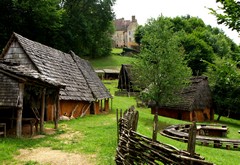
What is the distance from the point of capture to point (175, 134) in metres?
19.8

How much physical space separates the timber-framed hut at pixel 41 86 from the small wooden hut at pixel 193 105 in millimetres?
8478

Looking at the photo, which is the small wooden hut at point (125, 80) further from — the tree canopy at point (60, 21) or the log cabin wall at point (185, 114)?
the log cabin wall at point (185, 114)

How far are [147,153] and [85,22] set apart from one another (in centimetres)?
3493

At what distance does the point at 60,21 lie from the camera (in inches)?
1447

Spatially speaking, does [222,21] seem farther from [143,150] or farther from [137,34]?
[137,34]

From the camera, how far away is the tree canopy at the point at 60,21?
3347 centimetres

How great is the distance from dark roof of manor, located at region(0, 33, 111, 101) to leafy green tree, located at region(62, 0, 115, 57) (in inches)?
462

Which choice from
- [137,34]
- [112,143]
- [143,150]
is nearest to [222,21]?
[143,150]

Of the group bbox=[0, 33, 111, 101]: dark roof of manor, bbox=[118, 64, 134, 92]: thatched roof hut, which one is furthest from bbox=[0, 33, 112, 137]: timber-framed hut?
bbox=[118, 64, 134, 92]: thatched roof hut

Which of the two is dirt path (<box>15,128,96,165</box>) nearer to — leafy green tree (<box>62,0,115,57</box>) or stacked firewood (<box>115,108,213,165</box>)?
stacked firewood (<box>115,108,213,165</box>)

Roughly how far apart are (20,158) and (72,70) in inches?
640

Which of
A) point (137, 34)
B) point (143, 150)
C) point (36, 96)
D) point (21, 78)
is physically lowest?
point (143, 150)

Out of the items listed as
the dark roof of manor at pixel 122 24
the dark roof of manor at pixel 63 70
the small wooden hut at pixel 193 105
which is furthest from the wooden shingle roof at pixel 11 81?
the dark roof of manor at pixel 122 24

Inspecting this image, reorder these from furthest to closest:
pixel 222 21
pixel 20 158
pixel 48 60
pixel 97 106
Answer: pixel 97 106
pixel 48 60
pixel 20 158
pixel 222 21
